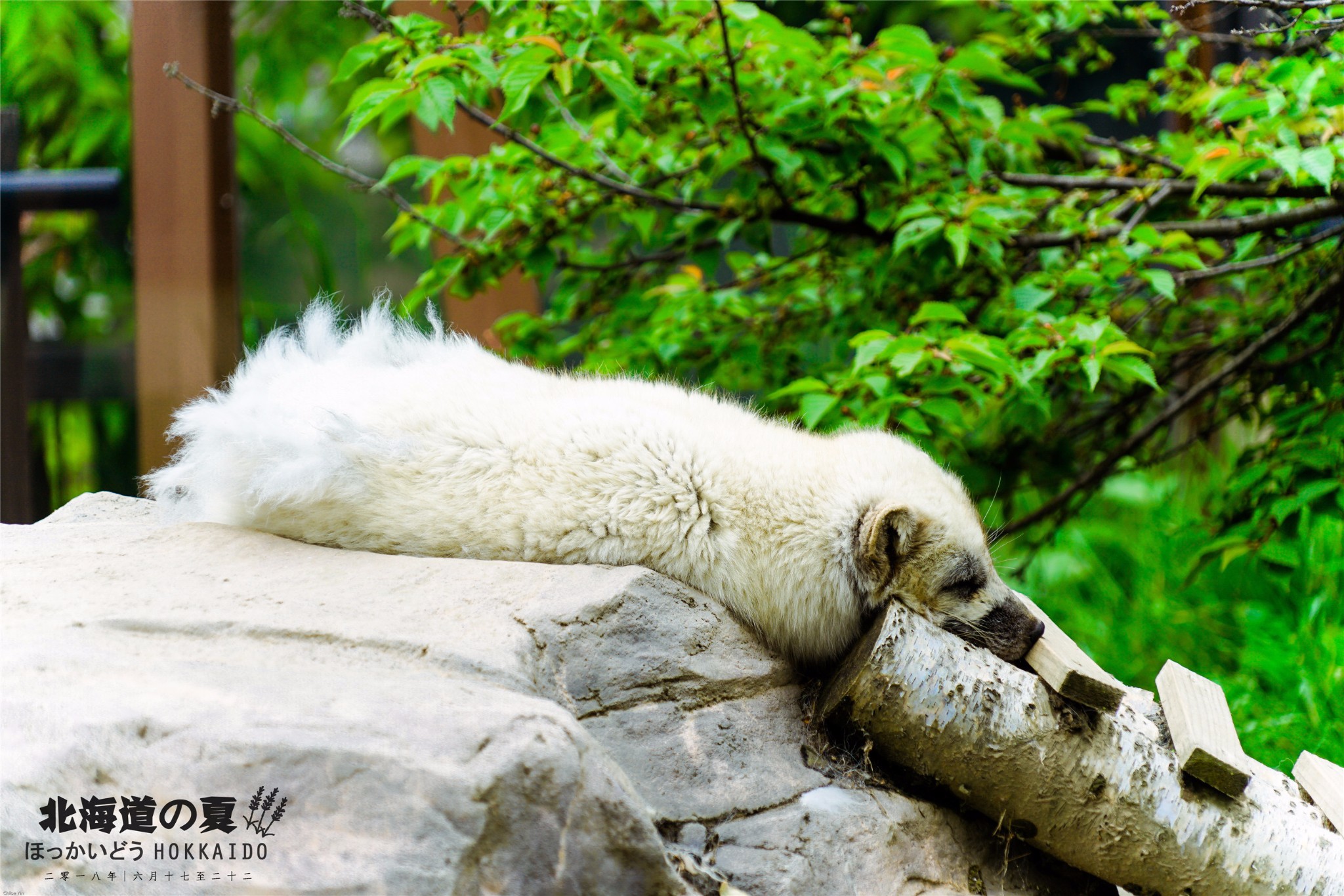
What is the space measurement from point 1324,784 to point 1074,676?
2.30 ft

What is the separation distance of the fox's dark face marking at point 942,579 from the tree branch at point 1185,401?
50.8 inches

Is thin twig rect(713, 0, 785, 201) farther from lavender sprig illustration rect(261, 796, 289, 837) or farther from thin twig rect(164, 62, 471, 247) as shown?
lavender sprig illustration rect(261, 796, 289, 837)

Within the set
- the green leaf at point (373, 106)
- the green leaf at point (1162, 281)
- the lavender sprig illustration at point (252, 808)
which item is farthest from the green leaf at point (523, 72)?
the lavender sprig illustration at point (252, 808)

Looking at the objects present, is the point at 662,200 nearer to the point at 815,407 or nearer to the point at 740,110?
the point at 740,110

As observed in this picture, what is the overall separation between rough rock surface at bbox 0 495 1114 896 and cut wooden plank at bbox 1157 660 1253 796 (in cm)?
41

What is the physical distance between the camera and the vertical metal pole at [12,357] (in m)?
4.40

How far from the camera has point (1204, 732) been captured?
208cm

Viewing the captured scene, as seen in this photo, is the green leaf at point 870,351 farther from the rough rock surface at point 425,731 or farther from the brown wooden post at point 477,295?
the brown wooden post at point 477,295

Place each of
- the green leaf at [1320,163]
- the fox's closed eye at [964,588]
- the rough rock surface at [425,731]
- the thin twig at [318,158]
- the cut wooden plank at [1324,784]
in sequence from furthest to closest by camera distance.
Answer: the thin twig at [318,158] → the green leaf at [1320,163] → the fox's closed eye at [964,588] → the cut wooden plank at [1324,784] → the rough rock surface at [425,731]

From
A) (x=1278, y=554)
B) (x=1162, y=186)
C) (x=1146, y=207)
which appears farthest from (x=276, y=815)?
(x=1162, y=186)

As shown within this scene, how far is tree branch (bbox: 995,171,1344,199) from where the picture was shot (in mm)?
3250

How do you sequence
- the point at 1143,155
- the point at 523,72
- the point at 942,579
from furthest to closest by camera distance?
1. the point at 1143,155
2. the point at 523,72
3. the point at 942,579

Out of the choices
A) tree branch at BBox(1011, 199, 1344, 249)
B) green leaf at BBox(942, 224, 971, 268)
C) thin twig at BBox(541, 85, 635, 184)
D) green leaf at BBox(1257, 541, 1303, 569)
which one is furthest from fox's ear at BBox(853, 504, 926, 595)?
thin twig at BBox(541, 85, 635, 184)

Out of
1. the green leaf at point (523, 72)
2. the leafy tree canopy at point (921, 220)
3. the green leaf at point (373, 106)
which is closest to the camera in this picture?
the green leaf at point (373, 106)
